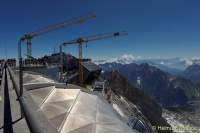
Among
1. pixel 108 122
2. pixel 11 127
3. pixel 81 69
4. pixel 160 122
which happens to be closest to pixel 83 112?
pixel 108 122

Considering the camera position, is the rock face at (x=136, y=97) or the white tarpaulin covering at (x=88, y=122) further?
the rock face at (x=136, y=97)

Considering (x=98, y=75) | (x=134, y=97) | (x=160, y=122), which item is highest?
(x=98, y=75)

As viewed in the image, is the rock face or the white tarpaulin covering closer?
the white tarpaulin covering

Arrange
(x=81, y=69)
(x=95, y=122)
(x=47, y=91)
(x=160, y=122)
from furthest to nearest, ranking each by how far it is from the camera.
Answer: (x=160, y=122), (x=81, y=69), (x=47, y=91), (x=95, y=122)

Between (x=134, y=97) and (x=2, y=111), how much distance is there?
5658 inches

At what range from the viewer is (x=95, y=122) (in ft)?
67.8

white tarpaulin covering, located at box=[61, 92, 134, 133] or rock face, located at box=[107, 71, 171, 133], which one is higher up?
white tarpaulin covering, located at box=[61, 92, 134, 133]

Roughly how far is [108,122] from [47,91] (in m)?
9.20

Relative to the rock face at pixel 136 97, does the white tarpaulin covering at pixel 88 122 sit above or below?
above

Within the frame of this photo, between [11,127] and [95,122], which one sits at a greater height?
[11,127]

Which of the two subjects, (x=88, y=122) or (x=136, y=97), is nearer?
(x=88, y=122)

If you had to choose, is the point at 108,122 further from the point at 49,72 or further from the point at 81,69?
the point at 81,69

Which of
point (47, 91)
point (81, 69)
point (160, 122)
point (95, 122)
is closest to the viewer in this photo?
point (95, 122)

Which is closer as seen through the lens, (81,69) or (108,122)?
(108,122)
